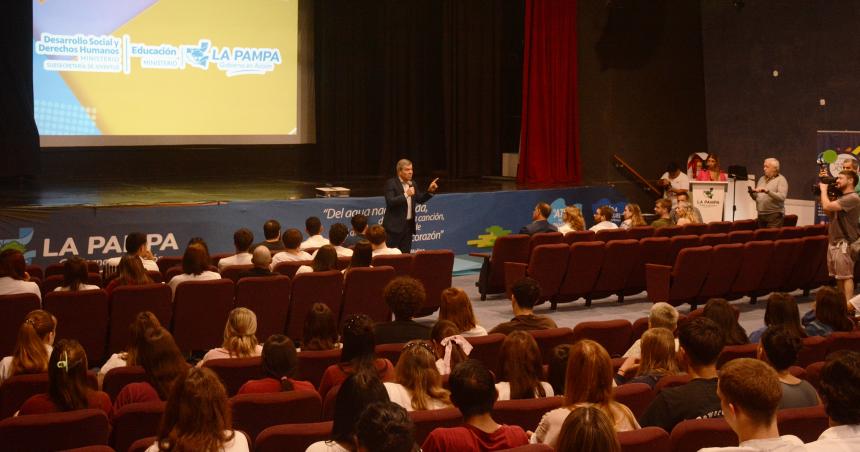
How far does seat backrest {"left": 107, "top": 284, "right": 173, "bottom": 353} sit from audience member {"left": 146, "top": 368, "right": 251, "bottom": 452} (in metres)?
3.52

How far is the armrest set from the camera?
9.09 m

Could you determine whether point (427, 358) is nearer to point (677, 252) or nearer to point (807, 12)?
point (677, 252)

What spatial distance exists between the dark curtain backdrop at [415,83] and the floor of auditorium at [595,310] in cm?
638

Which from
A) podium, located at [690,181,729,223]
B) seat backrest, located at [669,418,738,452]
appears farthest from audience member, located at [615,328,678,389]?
podium, located at [690,181,729,223]

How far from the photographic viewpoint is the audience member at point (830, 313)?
591cm

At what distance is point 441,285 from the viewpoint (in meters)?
8.69

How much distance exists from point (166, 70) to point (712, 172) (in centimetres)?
818

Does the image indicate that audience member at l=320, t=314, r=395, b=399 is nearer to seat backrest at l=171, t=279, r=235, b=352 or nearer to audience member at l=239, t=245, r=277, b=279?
seat backrest at l=171, t=279, r=235, b=352

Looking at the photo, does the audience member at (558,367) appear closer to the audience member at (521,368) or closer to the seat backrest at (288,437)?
the audience member at (521,368)

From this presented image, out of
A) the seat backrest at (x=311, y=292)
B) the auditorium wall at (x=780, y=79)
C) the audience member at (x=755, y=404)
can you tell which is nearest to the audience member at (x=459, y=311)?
the seat backrest at (x=311, y=292)

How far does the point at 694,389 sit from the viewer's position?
157 inches

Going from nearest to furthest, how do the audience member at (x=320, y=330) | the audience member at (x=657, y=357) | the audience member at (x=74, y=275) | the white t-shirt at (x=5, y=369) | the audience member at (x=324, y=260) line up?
1. the audience member at (x=657, y=357)
2. the white t-shirt at (x=5, y=369)
3. the audience member at (x=320, y=330)
4. the audience member at (x=74, y=275)
5. the audience member at (x=324, y=260)

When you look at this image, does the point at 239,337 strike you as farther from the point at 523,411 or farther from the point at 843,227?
the point at 843,227

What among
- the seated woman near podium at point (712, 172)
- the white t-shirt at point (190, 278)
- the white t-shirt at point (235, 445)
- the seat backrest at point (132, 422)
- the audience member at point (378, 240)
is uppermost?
the seated woman near podium at point (712, 172)
